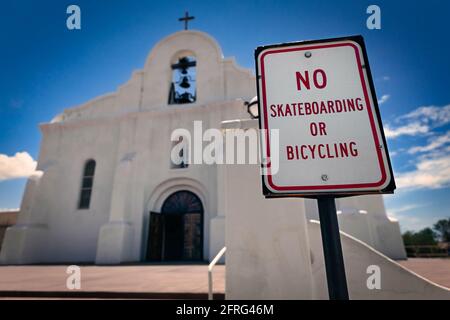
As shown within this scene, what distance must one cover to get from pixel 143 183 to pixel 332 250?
12.3 m

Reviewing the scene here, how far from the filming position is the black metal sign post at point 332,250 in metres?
0.86

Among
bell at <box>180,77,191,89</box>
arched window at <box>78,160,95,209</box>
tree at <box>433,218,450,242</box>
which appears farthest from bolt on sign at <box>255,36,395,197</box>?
tree at <box>433,218,450,242</box>

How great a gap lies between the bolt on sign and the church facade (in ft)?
30.1

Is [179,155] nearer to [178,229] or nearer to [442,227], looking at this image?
[178,229]

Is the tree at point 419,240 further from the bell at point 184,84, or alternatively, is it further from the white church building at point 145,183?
the bell at point 184,84

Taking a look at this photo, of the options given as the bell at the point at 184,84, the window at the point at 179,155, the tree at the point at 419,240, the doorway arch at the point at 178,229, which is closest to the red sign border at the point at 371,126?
the doorway arch at the point at 178,229

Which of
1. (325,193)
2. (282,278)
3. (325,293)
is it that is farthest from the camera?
(325,293)

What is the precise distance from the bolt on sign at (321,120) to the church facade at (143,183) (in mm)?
9185

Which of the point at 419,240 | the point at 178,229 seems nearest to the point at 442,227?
the point at 419,240

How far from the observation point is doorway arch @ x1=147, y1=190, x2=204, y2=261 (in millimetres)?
11570

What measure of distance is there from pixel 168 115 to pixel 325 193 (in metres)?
13.1
